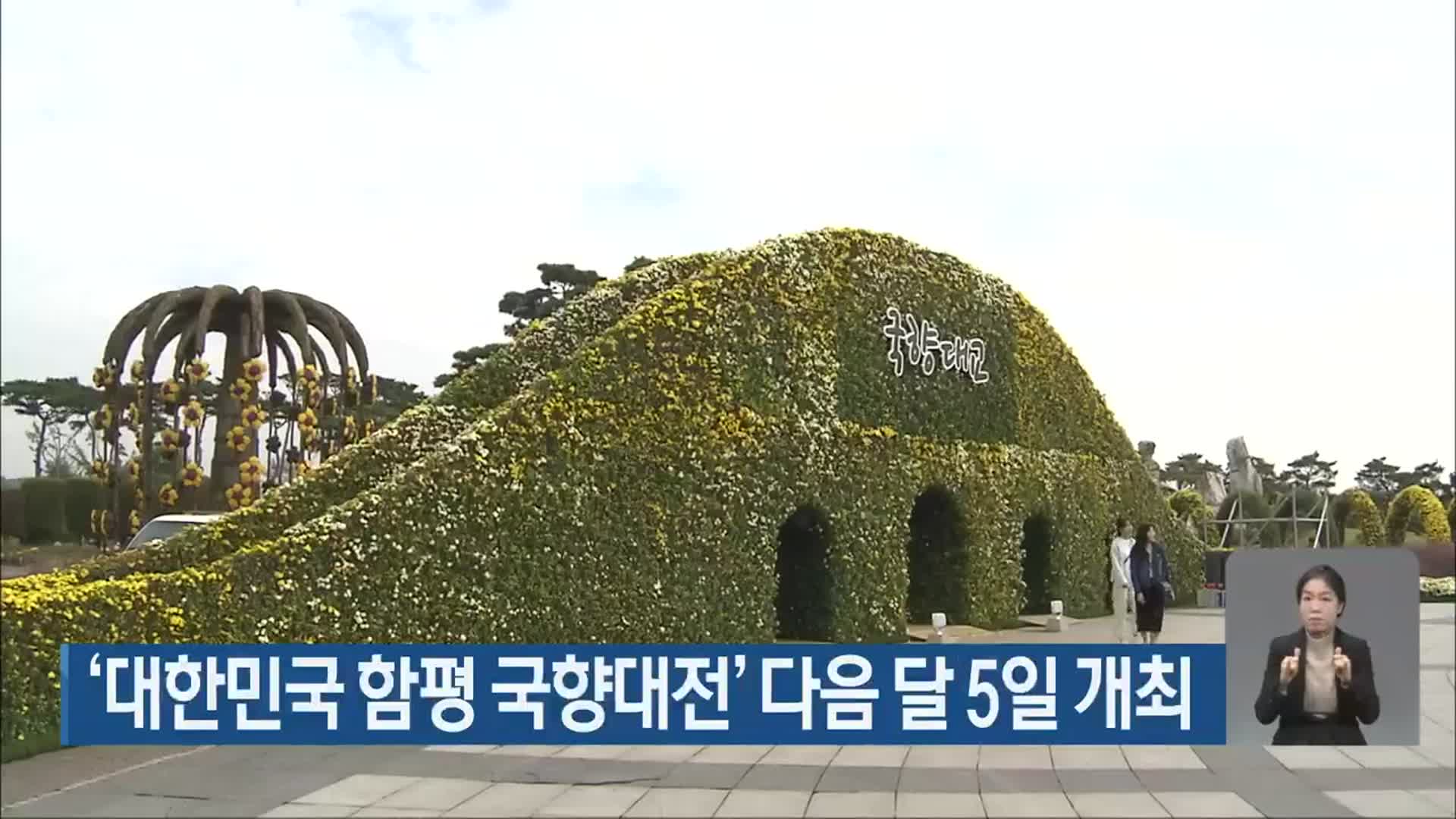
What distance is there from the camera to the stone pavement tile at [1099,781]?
7395 mm

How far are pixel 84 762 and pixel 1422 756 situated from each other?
29.4 ft

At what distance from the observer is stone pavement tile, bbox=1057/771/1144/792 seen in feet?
24.3

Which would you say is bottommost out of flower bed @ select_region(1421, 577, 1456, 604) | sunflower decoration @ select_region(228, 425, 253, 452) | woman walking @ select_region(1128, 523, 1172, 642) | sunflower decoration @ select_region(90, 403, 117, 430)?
flower bed @ select_region(1421, 577, 1456, 604)

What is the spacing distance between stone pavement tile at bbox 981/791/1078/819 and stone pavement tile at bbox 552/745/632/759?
104 inches

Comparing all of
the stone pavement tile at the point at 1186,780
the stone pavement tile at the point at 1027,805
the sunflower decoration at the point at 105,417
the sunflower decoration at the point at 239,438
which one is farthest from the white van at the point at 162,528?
the stone pavement tile at the point at 1186,780

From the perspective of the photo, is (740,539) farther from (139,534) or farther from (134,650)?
(139,534)

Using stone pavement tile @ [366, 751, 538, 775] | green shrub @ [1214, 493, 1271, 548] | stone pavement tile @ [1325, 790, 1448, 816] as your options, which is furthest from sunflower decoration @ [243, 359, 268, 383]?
green shrub @ [1214, 493, 1271, 548]

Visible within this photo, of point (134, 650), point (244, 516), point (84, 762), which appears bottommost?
point (84, 762)

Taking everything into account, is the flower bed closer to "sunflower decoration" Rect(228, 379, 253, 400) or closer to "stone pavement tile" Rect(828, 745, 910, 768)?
"stone pavement tile" Rect(828, 745, 910, 768)

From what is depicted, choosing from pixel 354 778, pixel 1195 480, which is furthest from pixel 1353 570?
pixel 1195 480

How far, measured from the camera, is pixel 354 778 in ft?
25.1

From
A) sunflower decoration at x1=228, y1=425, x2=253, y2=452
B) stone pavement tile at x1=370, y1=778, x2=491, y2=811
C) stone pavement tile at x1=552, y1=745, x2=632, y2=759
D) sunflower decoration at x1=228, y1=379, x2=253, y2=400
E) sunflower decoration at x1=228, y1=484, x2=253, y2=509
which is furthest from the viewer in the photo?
sunflower decoration at x1=228, y1=379, x2=253, y2=400

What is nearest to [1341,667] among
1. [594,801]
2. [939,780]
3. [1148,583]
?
[939,780]

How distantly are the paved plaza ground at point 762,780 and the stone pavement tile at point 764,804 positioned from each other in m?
0.02
